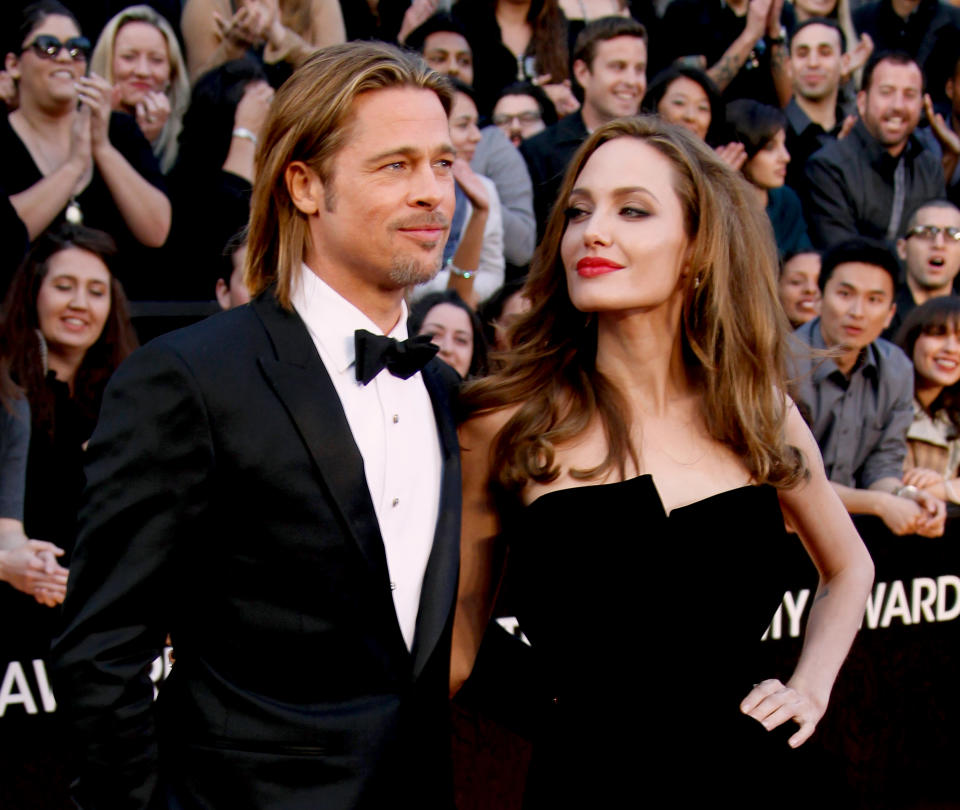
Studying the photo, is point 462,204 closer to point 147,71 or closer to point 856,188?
point 147,71

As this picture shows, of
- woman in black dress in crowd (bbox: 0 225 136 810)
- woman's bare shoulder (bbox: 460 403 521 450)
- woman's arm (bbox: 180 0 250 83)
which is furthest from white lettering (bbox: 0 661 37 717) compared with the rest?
woman's arm (bbox: 180 0 250 83)

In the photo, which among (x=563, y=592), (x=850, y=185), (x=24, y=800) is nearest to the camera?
(x=563, y=592)

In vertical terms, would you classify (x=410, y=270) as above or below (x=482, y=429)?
above

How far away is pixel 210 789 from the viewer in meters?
1.82

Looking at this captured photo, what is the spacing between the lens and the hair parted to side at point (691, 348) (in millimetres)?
2492

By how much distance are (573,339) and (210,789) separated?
127 centimetres

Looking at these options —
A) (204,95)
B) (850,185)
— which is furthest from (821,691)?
(850,185)

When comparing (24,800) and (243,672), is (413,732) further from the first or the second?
(24,800)

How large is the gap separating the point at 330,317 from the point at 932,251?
4669mm

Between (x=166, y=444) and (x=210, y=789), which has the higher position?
(x=166, y=444)

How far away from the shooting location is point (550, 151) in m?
5.52

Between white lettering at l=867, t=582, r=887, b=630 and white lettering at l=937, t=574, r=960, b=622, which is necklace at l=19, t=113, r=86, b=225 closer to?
white lettering at l=867, t=582, r=887, b=630

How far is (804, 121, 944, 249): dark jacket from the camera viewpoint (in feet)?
21.0

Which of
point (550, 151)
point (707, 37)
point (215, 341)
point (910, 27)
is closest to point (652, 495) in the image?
point (215, 341)
